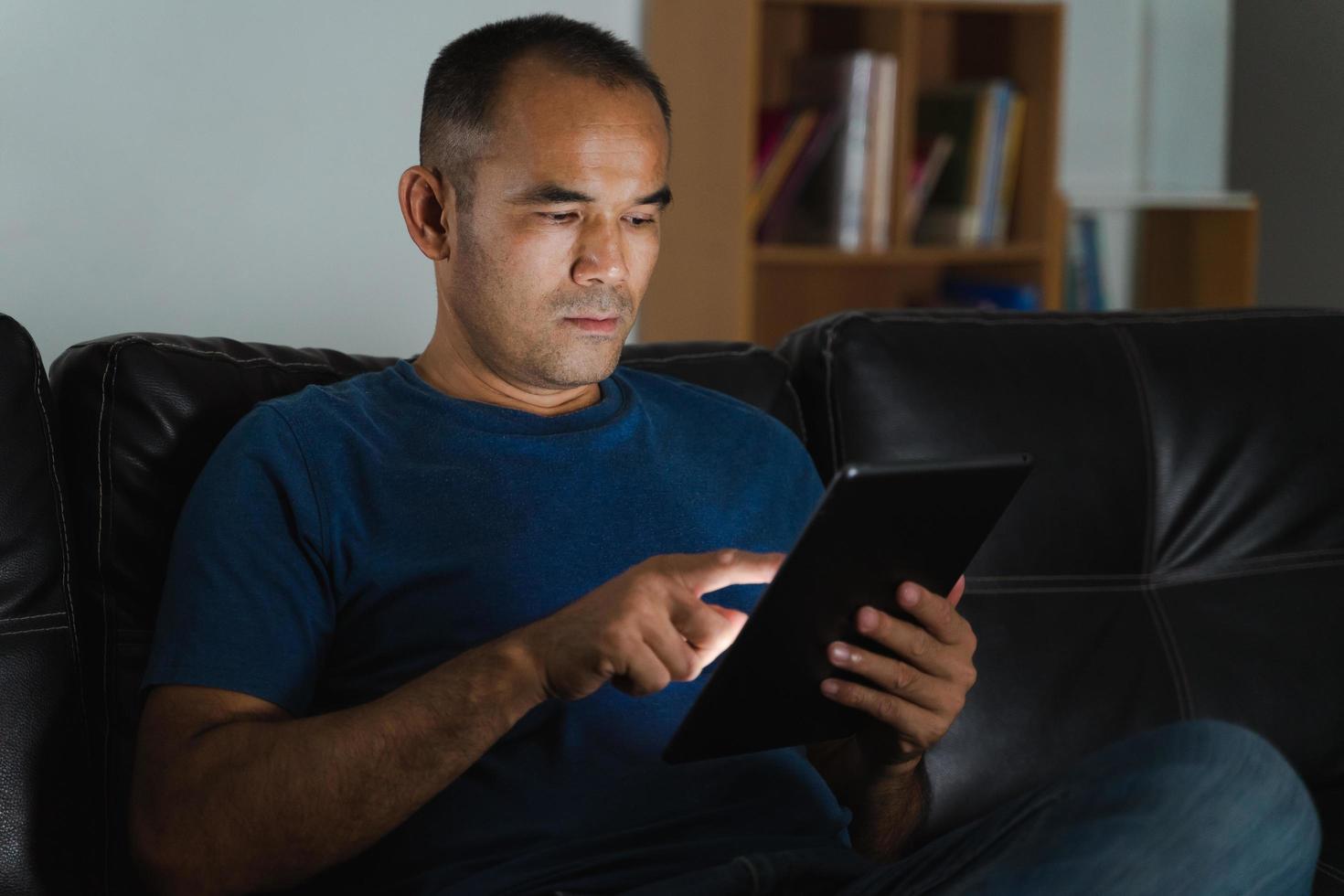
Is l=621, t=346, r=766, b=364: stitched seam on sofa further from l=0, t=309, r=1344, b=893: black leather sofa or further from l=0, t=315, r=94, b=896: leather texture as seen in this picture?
l=0, t=315, r=94, b=896: leather texture

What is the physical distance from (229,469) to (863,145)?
2.05 m

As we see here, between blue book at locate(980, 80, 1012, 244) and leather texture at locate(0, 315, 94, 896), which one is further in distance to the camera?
blue book at locate(980, 80, 1012, 244)

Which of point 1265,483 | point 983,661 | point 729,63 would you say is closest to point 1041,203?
point 729,63

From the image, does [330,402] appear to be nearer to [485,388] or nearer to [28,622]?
[485,388]

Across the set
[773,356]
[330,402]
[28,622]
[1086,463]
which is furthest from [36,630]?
[1086,463]

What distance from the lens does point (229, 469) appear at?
119cm

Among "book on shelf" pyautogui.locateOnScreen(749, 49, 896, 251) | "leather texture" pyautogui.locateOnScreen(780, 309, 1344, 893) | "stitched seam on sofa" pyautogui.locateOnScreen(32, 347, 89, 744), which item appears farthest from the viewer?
"book on shelf" pyautogui.locateOnScreen(749, 49, 896, 251)

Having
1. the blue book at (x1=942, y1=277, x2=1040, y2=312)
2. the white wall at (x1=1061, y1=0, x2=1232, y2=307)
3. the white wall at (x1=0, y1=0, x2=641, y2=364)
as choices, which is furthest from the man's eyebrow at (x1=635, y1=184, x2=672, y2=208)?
the white wall at (x1=1061, y1=0, x2=1232, y2=307)

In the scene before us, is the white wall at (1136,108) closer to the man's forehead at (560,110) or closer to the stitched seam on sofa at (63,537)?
the man's forehead at (560,110)

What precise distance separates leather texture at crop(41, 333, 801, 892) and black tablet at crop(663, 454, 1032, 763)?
20.8 inches

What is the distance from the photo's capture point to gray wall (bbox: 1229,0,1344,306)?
3432mm

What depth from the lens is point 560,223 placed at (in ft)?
4.25

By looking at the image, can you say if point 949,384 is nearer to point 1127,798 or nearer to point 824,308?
point 1127,798

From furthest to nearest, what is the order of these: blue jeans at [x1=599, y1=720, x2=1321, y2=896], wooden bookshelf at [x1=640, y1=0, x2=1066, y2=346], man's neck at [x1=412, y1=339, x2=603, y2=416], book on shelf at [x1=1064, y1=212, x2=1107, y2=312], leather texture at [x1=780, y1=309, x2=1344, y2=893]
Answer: book on shelf at [x1=1064, y1=212, x2=1107, y2=312]
wooden bookshelf at [x1=640, y1=0, x2=1066, y2=346]
leather texture at [x1=780, y1=309, x2=1344, y2=893]
man's neck at [x1=412, y1=339, x2=603, y2=416]
blue jeans at [x1=599, y1=720, x2=1321, y2=896]
